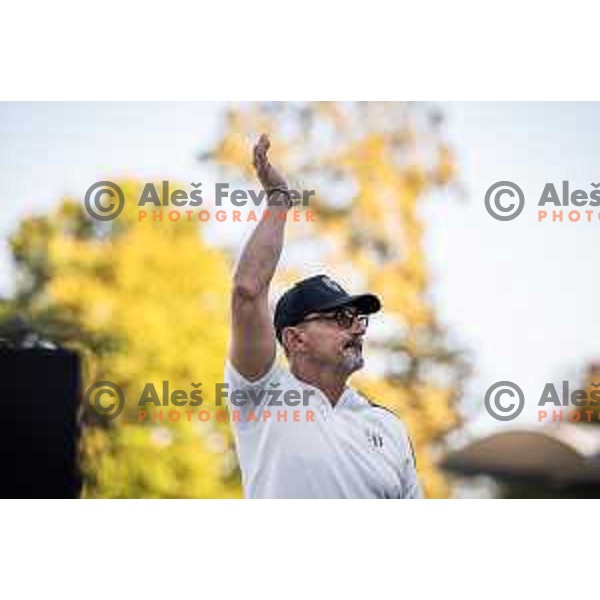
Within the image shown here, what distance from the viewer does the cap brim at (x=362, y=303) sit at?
5.62m

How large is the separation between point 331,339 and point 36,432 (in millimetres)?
1370

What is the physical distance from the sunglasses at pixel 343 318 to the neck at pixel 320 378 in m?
0.20

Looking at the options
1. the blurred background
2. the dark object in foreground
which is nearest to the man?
the blurred background

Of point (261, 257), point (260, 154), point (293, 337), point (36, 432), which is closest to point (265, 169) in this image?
point (260, 154)

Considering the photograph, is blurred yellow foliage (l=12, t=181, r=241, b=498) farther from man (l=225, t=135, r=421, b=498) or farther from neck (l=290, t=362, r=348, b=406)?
neck (l=290, t=362, r=348, b=406)

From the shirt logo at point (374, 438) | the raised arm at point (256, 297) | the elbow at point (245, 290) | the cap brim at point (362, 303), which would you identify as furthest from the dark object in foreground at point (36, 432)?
the shirt logo at point (374, 438)

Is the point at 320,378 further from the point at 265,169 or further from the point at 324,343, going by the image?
the point at 265,169

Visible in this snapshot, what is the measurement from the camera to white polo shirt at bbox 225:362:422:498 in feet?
17.6

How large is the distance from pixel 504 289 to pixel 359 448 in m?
1.05

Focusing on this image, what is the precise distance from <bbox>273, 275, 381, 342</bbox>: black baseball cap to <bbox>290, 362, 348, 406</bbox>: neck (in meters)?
0.17

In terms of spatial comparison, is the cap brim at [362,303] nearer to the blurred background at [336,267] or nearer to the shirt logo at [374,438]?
the blurred background at [336,267]

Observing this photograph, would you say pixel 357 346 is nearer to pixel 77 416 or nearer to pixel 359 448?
pixel 359 448

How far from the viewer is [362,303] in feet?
18.7
